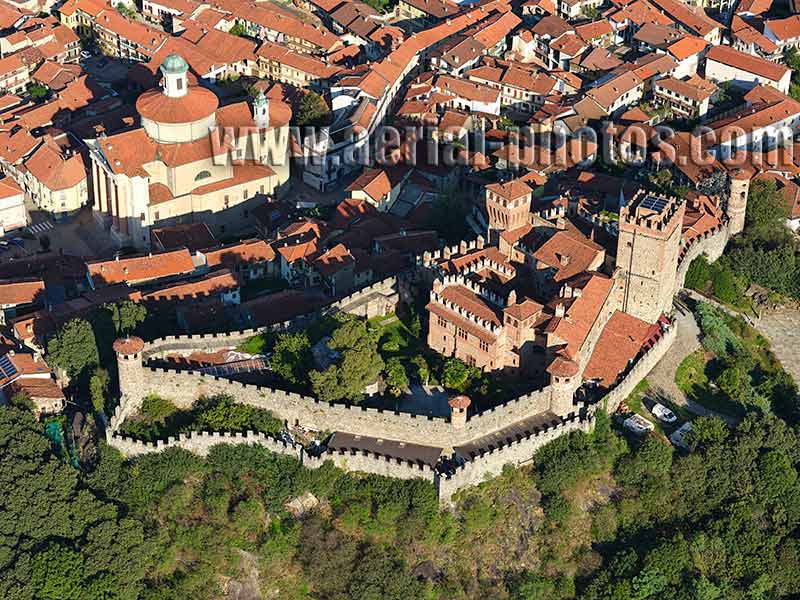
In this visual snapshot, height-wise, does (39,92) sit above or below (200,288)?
below

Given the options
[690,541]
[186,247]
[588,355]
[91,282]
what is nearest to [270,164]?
[186,247]

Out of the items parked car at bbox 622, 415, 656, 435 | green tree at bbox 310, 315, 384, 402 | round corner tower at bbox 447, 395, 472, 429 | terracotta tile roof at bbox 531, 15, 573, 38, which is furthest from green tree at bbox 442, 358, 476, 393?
terracotta tile roof at bbox 531, 15, 573, 38

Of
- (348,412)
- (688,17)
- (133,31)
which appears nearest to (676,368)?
(348,412)

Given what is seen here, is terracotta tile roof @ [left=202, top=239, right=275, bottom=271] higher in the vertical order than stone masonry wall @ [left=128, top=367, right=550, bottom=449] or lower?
lower

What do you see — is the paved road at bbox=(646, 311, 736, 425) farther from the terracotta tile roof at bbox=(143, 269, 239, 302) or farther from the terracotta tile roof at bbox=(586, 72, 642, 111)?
the terracotta tile roof at bbox=(586, 72, 642, 111)

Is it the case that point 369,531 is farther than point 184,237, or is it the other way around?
point 184,237

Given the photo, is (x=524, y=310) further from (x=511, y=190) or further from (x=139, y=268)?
(x=139, y=268)
